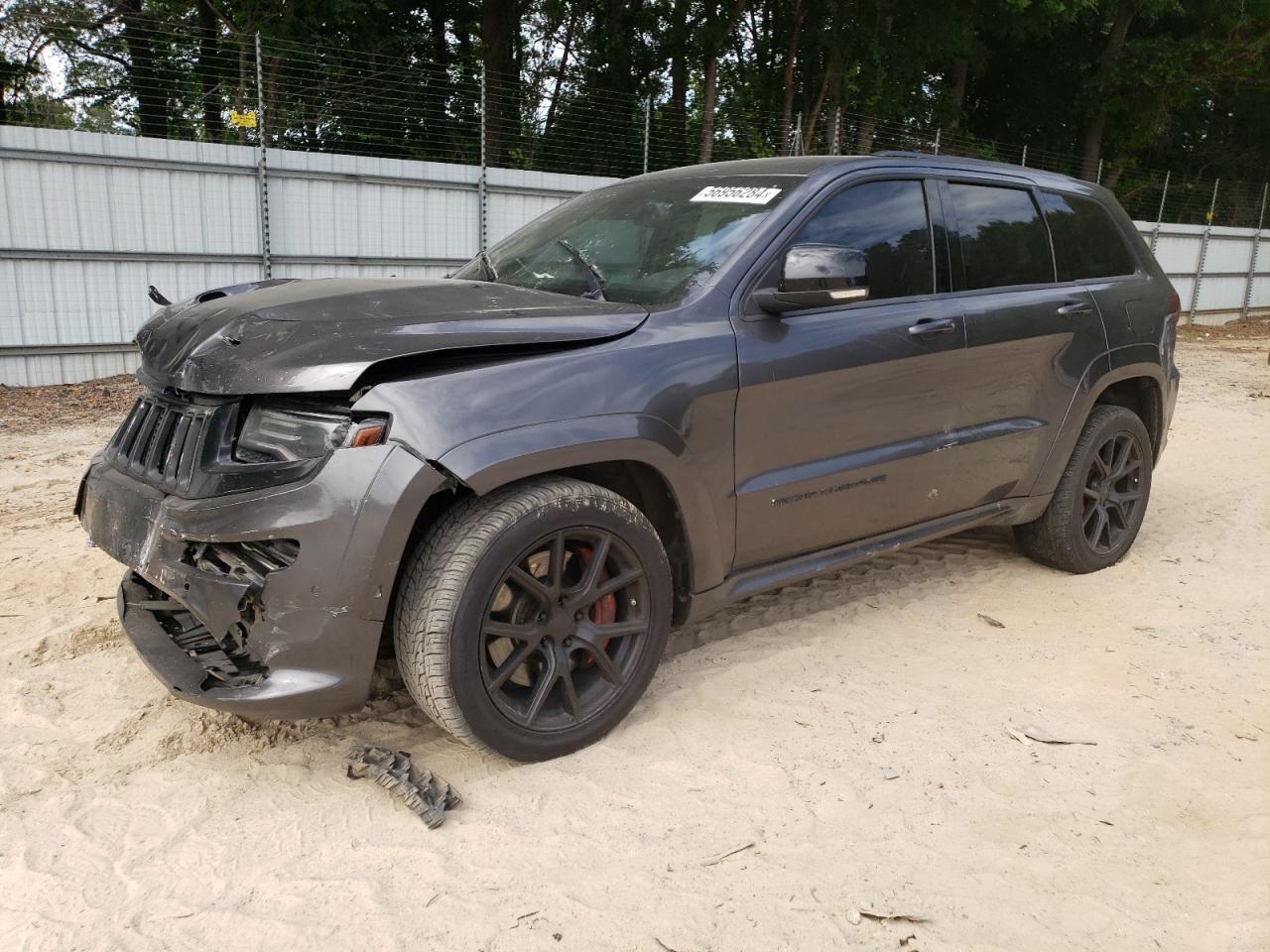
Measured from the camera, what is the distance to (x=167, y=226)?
10008 mm

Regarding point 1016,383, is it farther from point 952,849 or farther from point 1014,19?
point 1014,19

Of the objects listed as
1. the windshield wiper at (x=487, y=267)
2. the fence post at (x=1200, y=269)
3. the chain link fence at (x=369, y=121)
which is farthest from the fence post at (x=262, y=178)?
the fence post at (x=1200, y=269)

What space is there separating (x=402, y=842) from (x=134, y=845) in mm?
681

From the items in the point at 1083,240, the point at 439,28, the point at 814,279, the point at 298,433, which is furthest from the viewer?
the point at 439,28

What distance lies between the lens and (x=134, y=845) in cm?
258

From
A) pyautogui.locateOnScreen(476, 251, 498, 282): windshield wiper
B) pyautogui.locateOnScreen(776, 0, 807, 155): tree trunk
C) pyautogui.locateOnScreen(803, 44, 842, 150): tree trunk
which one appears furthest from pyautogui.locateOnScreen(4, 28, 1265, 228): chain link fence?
pyautogui.locateOnScreen(476, 251, 498, 282): windshield wiper

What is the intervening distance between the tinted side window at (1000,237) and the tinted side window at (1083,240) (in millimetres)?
107

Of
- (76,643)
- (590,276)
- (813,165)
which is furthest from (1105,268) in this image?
(76,643)

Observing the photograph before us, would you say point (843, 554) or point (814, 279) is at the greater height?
point (814, 279)

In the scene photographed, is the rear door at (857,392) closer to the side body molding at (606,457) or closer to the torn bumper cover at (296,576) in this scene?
the side body molding at (606,457)

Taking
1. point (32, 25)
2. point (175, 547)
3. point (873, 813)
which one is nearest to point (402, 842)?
point (175, 547)

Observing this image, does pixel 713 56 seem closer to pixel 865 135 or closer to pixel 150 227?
pixel 865 135

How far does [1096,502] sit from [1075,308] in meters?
1.00

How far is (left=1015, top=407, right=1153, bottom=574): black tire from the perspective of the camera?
4.69m
